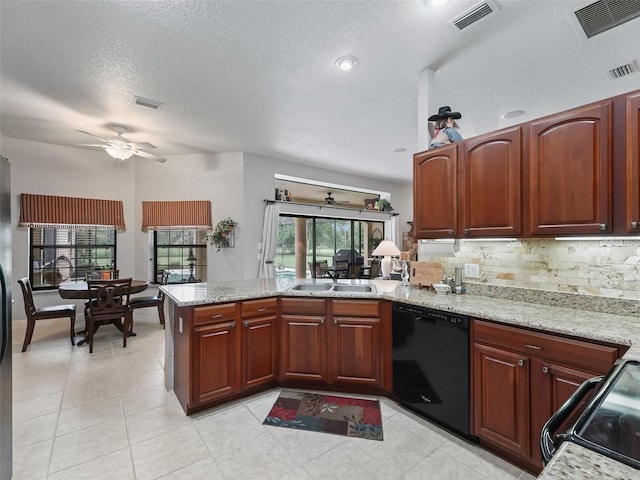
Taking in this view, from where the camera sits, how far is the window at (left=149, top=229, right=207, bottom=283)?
5652mm

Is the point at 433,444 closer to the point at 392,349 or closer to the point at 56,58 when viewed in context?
the point at 392,349

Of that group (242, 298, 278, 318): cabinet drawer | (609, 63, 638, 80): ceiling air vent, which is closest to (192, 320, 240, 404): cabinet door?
(242, 298, 278, 318): cabinet drawer

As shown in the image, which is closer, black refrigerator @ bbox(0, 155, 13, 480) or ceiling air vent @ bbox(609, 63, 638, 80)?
black refrigerator @ bbox(0, 155, 13, 480)

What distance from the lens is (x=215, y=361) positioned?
2387 millimetres

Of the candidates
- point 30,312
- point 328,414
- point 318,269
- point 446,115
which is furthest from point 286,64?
point 318,269

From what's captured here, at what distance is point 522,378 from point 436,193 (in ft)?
4.79

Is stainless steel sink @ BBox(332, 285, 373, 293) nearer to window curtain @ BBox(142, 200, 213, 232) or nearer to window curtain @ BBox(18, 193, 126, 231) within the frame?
window curtain @ BBox(142, 200, 213, 232)

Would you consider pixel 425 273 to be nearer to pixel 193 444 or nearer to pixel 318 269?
pixel 193 444

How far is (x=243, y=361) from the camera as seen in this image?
8.28 feet

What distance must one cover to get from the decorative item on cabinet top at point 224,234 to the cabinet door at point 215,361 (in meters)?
3.05

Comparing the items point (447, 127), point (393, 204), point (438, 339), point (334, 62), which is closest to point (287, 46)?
point (334, 62)

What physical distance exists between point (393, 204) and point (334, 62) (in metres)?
5.49

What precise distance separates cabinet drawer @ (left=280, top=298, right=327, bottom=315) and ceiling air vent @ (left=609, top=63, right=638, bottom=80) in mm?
3421

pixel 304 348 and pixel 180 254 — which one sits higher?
pixel 180 254
